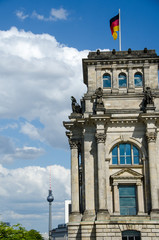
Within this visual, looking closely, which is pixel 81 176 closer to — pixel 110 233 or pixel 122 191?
pixel 122 191

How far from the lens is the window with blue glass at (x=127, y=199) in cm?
4377

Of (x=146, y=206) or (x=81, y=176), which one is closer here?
(x=146, y=206)

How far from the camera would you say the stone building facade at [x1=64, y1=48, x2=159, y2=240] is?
137 ft

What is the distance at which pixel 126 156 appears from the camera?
45.4 meters

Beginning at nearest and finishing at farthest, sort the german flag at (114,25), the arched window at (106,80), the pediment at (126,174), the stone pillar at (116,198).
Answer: the stone pillar at (116,198), the pediment at (126,174), the arched window at (106,80), the german flag at (114,25)

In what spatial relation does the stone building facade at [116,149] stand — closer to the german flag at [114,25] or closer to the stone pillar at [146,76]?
the stone pillar at [146,76]

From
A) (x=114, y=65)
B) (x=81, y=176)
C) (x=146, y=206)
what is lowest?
(x=146, y=206)

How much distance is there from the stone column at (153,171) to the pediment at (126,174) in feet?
5.51

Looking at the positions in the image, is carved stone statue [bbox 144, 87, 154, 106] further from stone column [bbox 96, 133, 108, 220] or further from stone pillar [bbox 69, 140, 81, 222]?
stone pillar [bbox 69, 140, 81, 222]

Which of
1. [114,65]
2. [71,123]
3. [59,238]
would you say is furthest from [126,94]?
[59,238]

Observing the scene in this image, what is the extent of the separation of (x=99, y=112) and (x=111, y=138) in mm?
3354

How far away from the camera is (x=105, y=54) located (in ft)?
164

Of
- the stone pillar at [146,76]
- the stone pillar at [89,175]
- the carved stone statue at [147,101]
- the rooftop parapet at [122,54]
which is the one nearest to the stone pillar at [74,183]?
the stone pillar at [89,175]

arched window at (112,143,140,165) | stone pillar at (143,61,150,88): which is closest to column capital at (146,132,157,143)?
arched window at (112,143,140,165)
